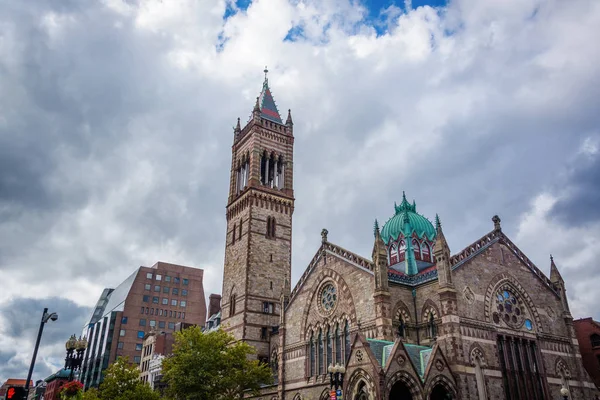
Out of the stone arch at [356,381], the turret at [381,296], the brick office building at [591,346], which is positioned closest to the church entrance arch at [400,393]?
the stone arch at [356,381]

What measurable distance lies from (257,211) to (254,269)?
7.16 metres

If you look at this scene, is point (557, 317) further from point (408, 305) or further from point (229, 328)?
point (229, 328)

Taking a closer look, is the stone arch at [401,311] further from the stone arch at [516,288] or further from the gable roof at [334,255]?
the stone arch at [516,288]

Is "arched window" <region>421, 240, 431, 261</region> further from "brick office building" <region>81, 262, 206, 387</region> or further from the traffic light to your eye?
"brick office building" <region>81, 262, 206, 387</region>

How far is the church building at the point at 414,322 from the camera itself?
3516cm

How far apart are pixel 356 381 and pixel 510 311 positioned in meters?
16.7

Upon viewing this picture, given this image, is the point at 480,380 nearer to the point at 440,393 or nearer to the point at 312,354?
the point at 440,393

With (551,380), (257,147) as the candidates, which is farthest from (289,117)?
(551,380)

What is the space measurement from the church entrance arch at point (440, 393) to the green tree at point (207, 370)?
587 inches

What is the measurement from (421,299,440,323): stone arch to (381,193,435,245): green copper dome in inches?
620

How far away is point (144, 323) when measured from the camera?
108m

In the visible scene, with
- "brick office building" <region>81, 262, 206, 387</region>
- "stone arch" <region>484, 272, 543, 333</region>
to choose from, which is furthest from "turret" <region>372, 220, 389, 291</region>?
"brick office building" <region>81, 262, 206, 387</region>

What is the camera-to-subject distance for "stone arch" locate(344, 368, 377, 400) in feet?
106

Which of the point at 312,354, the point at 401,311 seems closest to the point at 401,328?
the point at 401,311
